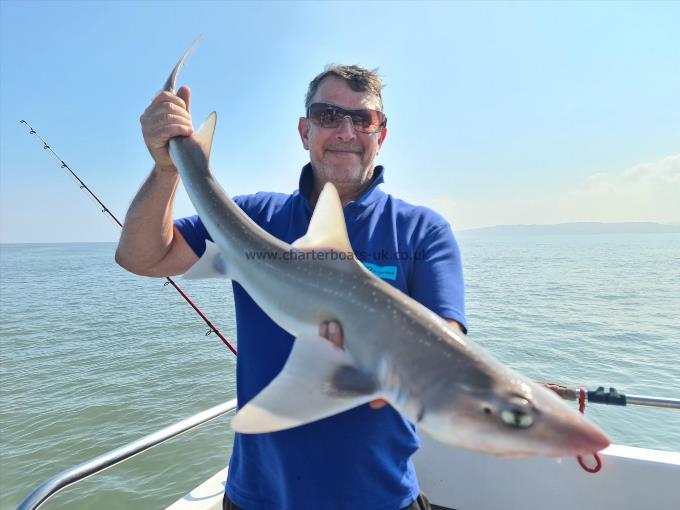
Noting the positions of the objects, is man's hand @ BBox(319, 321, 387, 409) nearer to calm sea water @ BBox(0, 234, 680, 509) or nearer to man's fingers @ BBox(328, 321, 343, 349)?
man's fingers @ BBox(328, 321, 343, 349)

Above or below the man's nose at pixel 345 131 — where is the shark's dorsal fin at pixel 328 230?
below

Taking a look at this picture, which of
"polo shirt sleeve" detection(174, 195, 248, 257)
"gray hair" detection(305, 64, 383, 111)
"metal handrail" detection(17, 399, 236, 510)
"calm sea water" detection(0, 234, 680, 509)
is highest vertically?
"gray hair" detection(305, 64, 383, 111)

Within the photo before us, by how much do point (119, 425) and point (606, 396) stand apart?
9474 mm

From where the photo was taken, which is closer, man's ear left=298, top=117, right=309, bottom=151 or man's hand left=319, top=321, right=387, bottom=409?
man's hand left=319, top=321, right=387, bottom=409

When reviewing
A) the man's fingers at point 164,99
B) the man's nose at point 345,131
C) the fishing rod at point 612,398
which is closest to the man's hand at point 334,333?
the man's nose at point 345,131

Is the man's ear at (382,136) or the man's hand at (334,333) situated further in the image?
the man's ear at (382,136)

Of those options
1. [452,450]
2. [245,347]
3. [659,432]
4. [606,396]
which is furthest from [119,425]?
[659,432]

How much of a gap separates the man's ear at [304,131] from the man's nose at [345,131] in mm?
341

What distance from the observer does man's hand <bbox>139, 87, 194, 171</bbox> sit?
2.50m

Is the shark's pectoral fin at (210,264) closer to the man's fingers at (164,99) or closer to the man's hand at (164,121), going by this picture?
the man's hand at (164,121)

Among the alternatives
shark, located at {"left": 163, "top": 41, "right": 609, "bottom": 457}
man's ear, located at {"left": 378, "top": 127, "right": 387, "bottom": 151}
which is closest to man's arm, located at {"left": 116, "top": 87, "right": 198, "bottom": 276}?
shark, located at {"left": 163, "top": 41, "right": 609, "bottom": 457}

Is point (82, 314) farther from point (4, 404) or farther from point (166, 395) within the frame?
point (166, 395)

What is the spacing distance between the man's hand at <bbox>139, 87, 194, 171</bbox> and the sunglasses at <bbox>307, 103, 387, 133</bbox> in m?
0.79

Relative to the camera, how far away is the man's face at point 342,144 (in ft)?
9.49
